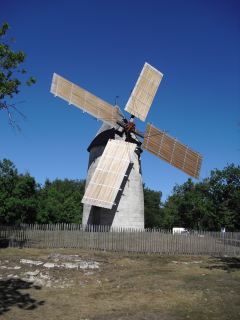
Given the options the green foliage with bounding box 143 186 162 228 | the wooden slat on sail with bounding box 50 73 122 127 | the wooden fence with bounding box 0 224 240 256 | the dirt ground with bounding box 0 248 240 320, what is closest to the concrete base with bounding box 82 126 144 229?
the wooden slat on sail with bounding box 50 73 122 127

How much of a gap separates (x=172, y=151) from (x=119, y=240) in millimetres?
8985

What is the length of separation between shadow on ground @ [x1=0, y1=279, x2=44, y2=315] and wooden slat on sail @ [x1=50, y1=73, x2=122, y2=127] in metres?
18.5

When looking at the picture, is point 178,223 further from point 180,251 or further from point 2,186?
point 180,251

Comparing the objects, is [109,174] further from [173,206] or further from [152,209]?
[152,209]

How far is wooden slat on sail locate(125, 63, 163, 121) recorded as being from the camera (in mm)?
34500

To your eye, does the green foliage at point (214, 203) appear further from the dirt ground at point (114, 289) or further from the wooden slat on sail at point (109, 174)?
the dirt ground at point (114, 289)

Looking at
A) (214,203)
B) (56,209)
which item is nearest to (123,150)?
(56,209)

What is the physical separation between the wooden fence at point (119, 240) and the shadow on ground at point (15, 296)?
12.1 metres

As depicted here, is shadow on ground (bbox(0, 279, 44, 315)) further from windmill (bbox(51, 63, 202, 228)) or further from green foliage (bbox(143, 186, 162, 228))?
green foliage (bbox(143, 186, 162, 228))

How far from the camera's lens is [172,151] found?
34219mm

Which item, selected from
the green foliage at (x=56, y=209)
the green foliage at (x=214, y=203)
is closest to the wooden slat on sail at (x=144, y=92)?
the green foliage at (x=56, y=209)

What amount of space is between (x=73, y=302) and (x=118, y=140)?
1994 cm

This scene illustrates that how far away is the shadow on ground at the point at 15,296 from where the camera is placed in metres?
13.4

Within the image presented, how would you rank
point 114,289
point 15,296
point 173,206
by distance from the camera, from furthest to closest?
point 173,206 → point 114,289 → point 15,296
